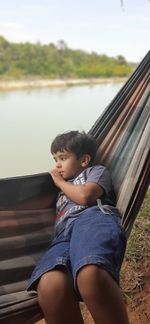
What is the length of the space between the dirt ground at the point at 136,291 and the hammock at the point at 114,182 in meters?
0.62

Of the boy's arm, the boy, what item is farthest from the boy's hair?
the boy's arm

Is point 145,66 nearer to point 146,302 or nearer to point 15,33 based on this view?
point 146,302

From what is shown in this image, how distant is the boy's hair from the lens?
161 cm

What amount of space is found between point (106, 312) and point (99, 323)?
0.04m

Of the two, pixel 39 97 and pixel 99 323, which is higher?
pixel 99 323

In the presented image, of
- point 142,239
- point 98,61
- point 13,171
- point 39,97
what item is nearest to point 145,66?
point 142,239

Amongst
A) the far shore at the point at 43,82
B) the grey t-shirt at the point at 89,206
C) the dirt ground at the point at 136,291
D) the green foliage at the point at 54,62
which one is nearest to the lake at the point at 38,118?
the far shore at the point at 43,82

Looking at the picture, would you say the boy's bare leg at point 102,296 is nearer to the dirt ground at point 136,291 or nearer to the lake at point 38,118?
the dirt ground at point 136,291

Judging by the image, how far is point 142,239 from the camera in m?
2.47

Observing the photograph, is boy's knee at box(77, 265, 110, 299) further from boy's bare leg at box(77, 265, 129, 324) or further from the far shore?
the far shore

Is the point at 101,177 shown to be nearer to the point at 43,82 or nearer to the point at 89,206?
the point at 89,206

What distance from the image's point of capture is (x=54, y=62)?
25.0 meters

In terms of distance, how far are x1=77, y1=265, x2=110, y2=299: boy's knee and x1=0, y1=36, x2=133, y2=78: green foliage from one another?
21263mm

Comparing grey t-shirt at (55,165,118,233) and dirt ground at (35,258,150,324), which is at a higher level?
grey t-shirt at (55,165,118,233)
